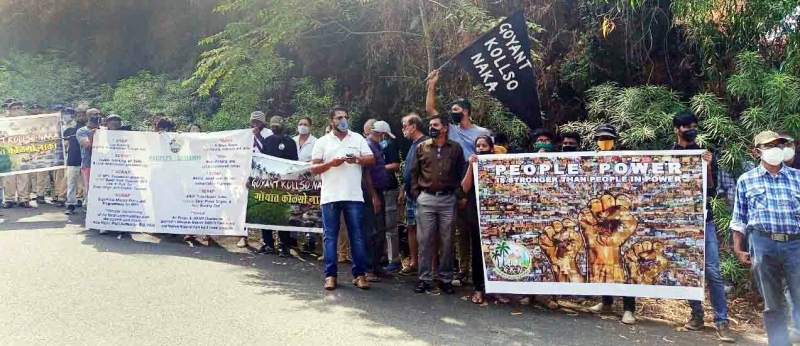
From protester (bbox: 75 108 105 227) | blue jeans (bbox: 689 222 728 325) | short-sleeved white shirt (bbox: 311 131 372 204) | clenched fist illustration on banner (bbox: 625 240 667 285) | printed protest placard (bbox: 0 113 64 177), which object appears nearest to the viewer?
blue jeans (bbox: 689 222 728 325)

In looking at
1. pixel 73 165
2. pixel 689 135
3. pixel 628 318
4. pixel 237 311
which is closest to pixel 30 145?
pixel 73 165

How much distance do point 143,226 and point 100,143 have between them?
1.46 metres

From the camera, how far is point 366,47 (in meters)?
12.7

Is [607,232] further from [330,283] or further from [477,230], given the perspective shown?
[330,283]

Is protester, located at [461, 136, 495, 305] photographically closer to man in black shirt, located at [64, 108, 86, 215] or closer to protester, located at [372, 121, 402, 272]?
protester, located at [372, 121, 402, 272]

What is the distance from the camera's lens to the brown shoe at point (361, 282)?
6836 millimetres

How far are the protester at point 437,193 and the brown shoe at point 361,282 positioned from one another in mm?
554

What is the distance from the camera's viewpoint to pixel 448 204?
6582 millimetres

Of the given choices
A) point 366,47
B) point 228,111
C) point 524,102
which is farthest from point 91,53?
point 524,102

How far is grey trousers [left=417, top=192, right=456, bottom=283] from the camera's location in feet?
21.6

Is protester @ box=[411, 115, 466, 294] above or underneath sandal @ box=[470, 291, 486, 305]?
above

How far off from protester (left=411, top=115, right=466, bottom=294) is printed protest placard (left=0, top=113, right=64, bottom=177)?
794cm

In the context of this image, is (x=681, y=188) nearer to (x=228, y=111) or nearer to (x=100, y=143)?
(x=100, y=143)

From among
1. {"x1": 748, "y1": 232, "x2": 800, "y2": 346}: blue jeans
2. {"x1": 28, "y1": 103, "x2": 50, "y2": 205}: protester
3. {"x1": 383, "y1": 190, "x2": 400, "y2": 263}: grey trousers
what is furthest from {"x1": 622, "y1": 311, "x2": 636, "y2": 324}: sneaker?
{"x1": 28, "y1": 103, "x2": 50, "y2": 205}: protester
